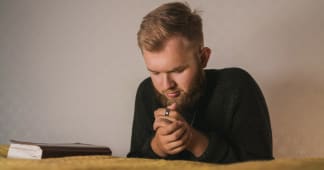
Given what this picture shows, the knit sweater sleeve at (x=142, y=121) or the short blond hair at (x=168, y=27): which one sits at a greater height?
the short blond hair at (x=168, y=27)

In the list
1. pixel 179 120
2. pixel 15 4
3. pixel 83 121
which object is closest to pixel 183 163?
pixel 179 120

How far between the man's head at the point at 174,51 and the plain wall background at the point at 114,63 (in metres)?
0.41

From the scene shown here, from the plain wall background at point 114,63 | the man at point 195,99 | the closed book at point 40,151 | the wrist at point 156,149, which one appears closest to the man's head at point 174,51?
the man at point 195,99

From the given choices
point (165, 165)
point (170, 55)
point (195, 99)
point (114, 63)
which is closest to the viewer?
point (165, 165)

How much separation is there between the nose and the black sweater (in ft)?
0.39

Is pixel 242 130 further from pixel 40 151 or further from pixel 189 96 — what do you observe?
pixel 40 151

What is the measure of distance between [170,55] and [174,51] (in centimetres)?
1

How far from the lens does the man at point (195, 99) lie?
814mm

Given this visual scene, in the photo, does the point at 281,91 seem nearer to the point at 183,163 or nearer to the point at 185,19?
the point at 185,19

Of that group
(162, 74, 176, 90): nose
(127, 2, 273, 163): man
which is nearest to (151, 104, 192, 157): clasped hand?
(127, 2, 273, 163): man

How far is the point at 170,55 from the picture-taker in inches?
33.9

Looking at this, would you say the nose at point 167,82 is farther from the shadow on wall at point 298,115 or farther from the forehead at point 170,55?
the shadow on wall at point 298,115

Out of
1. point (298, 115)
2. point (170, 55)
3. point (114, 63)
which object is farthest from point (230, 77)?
point (114, 63)

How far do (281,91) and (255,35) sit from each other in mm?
199
